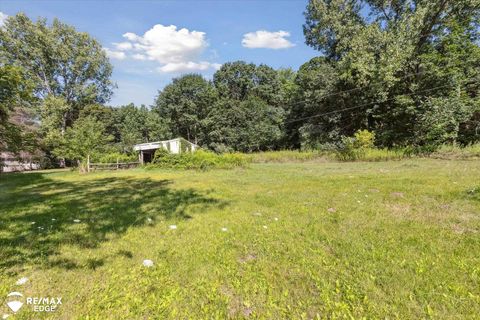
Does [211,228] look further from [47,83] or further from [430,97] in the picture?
[47,83]

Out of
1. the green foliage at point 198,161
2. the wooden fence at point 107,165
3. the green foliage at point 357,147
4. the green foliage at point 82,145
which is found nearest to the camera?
the green foliage at point 198,161

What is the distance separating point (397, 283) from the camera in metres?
2.39

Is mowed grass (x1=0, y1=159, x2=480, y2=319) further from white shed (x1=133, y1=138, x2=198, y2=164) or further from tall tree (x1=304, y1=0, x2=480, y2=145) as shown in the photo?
white shed (x1=133, y1=138, x2=198, y2=164)

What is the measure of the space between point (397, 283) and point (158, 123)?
38.4 m

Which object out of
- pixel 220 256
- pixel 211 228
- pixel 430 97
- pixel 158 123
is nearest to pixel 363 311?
pixel 220 256

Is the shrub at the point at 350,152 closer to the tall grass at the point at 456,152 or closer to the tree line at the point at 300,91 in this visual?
the tree line at the point at 300,91

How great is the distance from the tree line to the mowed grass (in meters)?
11.5

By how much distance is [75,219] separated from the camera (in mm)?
4609

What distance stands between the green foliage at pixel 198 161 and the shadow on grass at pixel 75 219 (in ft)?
28.3

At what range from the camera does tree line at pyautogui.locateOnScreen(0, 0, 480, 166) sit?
56.9 ft

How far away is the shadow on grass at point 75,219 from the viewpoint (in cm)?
308

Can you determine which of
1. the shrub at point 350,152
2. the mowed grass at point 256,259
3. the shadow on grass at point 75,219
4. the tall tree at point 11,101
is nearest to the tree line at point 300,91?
the tall tree at point 11,101

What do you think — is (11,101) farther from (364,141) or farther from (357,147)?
(364,141)

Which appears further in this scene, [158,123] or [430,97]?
[158,123]
